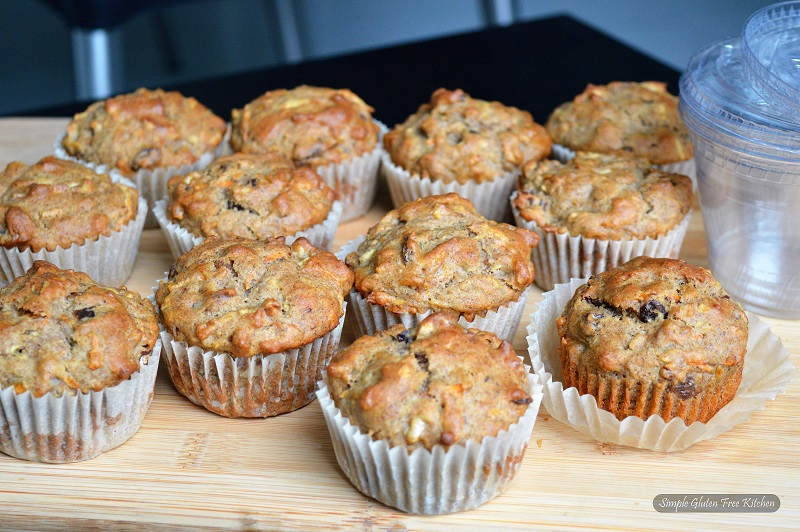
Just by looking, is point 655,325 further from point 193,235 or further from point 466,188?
point 193,235

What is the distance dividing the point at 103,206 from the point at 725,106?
2570 millimetres

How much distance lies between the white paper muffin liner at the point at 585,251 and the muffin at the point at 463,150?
0.95 feet

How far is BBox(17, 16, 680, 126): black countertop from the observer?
246 inches

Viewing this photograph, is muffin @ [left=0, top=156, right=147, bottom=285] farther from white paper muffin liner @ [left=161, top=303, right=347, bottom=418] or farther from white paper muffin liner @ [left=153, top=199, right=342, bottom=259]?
white paper muffin liner @ [left=161, top=303, right=347, bottom=418]

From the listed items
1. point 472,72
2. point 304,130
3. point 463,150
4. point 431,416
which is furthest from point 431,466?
point 472,72

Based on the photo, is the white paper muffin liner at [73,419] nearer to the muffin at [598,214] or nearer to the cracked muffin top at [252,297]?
the cracked muffin top at [252,297]

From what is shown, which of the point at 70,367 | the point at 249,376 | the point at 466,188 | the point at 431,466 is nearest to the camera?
the point at 431,466

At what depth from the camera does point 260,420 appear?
3266 millimetres

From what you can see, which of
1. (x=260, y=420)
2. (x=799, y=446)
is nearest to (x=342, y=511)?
(x=260, y=420)

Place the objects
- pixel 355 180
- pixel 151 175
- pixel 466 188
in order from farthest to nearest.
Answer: pixel 355 180 < pixel 151 175 < pixel 466 188

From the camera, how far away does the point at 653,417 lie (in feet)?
9.59

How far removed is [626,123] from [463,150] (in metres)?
0.87

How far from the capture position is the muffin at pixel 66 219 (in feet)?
12.0

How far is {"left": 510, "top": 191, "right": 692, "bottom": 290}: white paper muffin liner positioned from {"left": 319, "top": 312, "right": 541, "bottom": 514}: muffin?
1.02 meters
